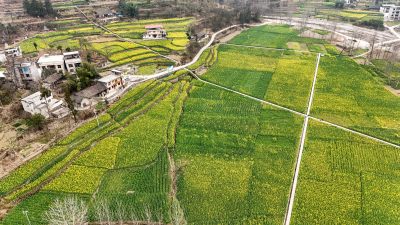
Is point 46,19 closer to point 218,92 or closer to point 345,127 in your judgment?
point 218,92

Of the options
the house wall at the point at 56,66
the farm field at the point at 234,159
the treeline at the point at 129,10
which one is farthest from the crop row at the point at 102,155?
the treeline at the point at 129,10

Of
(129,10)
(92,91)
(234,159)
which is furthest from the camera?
(129,10)

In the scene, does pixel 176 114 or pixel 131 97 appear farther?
pixel 131 97

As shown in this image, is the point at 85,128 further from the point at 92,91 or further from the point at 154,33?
the point at 154,33

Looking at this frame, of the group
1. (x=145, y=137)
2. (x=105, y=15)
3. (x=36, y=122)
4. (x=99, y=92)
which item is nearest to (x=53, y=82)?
(x=99, y=92)

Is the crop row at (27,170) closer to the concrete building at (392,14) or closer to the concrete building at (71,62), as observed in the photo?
the concrete building at (71,62)

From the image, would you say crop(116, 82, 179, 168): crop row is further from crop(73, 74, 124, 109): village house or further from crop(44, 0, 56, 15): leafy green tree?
crop(44, 0, 56, 15): leafy green tree
